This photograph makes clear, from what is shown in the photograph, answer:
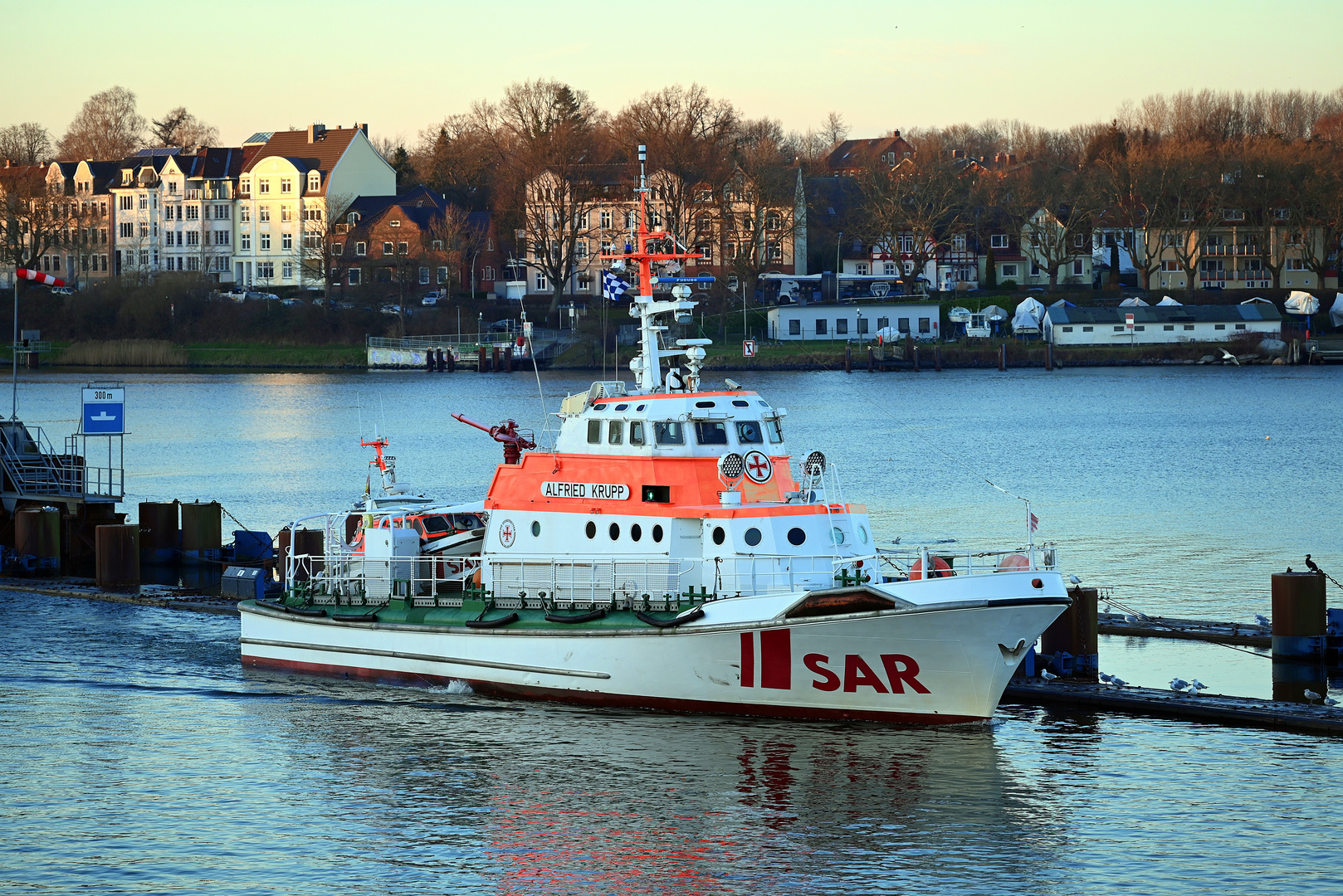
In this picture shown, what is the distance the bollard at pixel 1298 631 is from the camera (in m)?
25.6

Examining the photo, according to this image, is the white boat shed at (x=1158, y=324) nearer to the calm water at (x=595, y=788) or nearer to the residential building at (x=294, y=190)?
the residential building at (x=294, y=190)

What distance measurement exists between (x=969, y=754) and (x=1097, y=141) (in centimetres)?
11662

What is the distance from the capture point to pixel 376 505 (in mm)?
28578

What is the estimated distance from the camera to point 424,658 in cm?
2531

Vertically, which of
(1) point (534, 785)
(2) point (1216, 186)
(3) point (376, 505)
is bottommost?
(1) point (534, 785)

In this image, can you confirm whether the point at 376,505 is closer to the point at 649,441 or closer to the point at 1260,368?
the point at 649,441

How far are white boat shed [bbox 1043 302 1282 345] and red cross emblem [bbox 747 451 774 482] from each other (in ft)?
283

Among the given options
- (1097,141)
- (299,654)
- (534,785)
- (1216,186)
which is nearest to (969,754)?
(534,785)

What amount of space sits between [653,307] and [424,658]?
6.63m

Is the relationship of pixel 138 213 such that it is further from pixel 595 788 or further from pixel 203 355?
pixel 595 788

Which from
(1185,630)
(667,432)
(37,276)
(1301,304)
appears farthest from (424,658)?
(1301,304)

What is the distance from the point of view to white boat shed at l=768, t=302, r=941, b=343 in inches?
4247

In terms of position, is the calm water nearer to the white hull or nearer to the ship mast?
the white hull

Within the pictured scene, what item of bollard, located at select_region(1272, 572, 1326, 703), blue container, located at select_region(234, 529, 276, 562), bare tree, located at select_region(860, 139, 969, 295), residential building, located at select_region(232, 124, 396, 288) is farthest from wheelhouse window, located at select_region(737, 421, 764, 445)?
residential building, located at select_region(232, 124, 396, 288)
